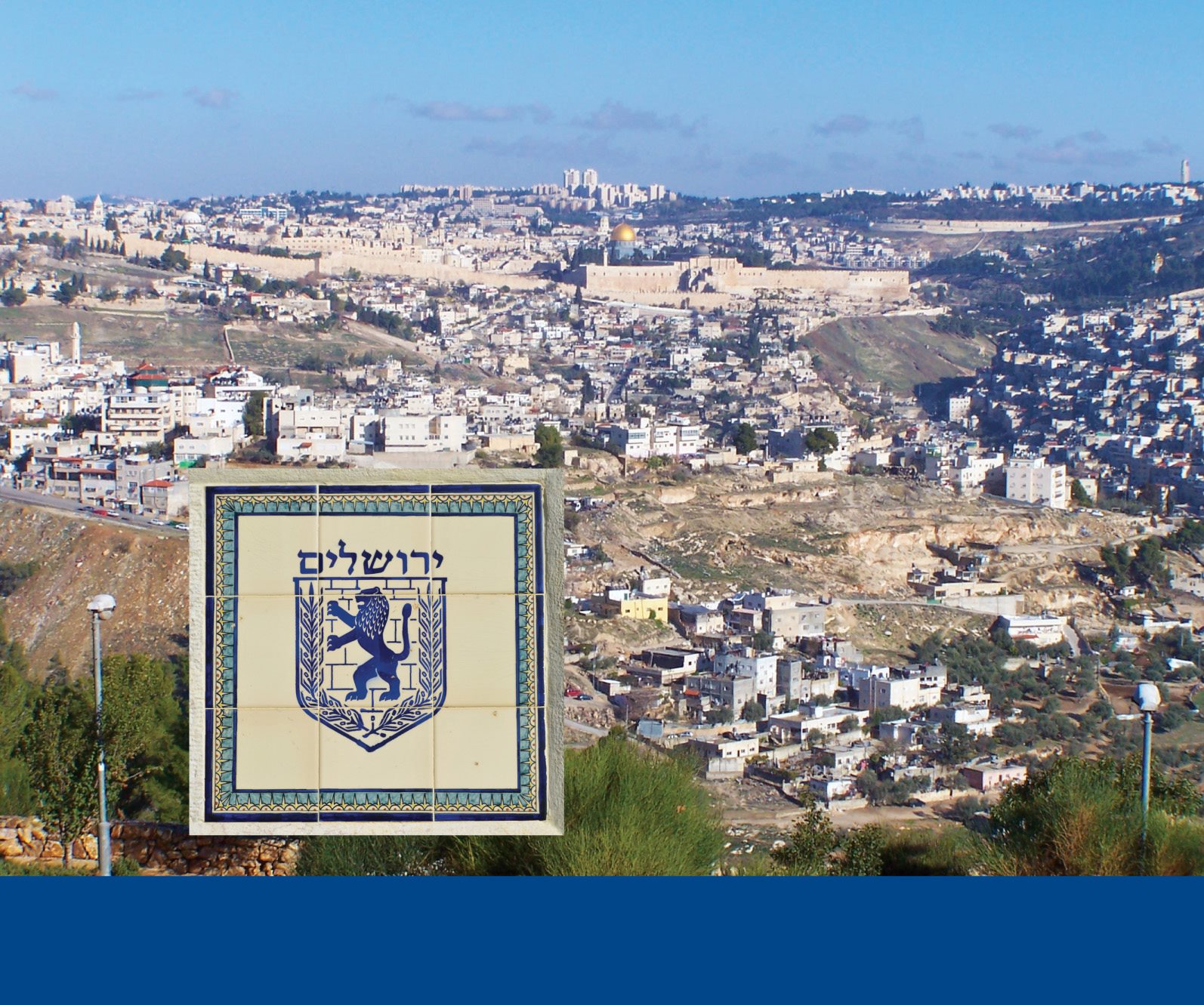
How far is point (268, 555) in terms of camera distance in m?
2.12

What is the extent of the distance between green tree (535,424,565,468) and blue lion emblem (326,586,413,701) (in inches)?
493

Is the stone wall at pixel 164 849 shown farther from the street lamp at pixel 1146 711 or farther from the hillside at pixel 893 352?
the hillside at pixel 893 352

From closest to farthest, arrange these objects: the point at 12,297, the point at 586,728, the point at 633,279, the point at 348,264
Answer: the point at 586,728
the point at 12,297
the point at 348,264
the point at 633,279

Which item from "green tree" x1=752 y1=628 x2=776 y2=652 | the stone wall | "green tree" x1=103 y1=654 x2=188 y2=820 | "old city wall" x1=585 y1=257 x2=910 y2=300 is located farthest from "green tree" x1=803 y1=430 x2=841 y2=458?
"old city wall" x1=585 y1=257 x2=910 y2=300

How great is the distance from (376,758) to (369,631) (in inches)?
8.0

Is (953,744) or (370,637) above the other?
(370,637)

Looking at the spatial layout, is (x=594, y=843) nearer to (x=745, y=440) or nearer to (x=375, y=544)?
(x=375, y=544)

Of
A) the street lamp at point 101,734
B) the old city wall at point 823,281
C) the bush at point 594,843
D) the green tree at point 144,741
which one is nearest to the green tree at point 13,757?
the green tree at point 144,741

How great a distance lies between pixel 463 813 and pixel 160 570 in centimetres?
767

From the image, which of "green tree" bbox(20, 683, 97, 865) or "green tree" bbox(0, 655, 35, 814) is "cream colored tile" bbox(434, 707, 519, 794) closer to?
"green tree" bbox(20, 683, 97, 865)

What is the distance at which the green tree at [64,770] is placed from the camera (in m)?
2.72

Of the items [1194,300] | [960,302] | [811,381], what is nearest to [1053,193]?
[960,302]

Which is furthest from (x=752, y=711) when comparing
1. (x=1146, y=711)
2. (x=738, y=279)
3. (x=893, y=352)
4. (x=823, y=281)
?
(x=738, y=279)

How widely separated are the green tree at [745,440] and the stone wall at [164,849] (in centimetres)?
1708
